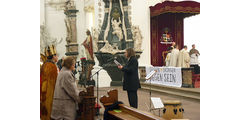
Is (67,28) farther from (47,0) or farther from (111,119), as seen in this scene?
(111,119)

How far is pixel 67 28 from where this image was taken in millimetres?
19094

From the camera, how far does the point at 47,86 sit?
4.93m

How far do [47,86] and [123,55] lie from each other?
27.3ft

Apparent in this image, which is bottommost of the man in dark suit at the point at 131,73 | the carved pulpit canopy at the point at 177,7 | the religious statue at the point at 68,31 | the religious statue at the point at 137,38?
the man in dark suit at the point at 131,73

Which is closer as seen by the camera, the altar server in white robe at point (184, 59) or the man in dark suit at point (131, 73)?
the man in dark suit at point (131, 73)

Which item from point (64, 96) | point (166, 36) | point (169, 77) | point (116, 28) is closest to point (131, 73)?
point (64, 96)

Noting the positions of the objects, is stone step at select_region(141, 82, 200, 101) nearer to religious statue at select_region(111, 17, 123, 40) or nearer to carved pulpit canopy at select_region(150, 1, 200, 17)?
religious statue at select_region(111, 17, 123, 40)

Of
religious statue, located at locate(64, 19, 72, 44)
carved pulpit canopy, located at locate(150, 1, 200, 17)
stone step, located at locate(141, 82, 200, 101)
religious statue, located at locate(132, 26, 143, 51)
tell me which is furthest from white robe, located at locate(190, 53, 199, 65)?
religious statue, located at locate(64, 19, 72, 44)

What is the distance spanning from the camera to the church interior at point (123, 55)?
5.10 metres

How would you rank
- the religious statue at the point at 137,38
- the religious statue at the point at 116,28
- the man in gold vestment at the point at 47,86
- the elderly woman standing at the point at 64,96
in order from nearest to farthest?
the elderly woman standing at the point at 64,96 → the man in gold vestment at the point at 47,86 → the religious statue at the point at 116,28 → the religious statue at the point at 137,38

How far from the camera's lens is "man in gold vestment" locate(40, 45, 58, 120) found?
16.1 ft

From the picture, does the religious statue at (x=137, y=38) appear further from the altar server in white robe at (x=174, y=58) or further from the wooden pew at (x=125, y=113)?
the wooden pew at (x=125, y=113)

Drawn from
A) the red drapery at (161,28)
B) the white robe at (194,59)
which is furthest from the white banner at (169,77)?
the red drapery at (161,28)

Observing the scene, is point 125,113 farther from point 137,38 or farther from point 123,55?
point 137,38
